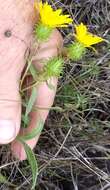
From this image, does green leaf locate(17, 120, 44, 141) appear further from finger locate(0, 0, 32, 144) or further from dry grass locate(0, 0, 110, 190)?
dry grass locate(0, 0, 110, 190)

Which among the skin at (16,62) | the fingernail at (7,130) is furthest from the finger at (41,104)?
the fingernail at (7,130)

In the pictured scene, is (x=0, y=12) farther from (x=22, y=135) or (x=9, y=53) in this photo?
(x=22, y=135)

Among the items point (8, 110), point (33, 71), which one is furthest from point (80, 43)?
point (8, 110)

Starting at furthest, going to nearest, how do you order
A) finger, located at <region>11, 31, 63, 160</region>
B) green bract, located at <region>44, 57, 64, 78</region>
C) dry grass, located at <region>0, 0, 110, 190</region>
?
dry grass, located at <region>0, 0, 110, 190</region>
finger, located at <region>11, 31, 63, 160</region>
green bract, located at <region>44, 57, 64, 78</region>

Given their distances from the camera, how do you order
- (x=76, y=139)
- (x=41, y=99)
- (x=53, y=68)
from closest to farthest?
(x=53, y=68) < (x=41, y=99) < (x=76, y=139)

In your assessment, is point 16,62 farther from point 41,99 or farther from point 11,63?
point 41,99

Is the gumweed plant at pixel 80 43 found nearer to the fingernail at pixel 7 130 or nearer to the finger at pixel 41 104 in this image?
the finger at pixel 41 104

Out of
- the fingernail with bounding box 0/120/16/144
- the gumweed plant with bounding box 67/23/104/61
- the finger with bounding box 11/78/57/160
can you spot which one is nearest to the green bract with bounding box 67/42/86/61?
the gumweed plant with bounding box 67/23/104/61
